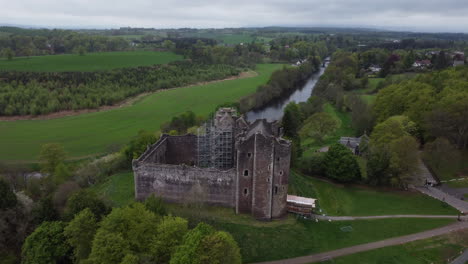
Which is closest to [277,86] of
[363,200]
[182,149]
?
[182,149]

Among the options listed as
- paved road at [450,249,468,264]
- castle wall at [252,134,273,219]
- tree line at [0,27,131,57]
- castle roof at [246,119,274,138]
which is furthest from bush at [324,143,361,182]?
tree line at [0,27,131,57]

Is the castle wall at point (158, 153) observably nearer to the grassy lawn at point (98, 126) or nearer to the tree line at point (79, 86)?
the grassy lawn at point (98, 126)

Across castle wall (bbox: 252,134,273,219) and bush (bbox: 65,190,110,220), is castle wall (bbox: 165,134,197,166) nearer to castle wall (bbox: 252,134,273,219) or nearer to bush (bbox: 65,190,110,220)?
castle wall (bbox: 252,134,273,219)

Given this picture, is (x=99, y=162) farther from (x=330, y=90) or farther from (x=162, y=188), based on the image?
(x=330, y=90)

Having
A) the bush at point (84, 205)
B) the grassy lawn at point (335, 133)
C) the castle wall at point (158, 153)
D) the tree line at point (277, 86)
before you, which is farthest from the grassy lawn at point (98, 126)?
the grassy lawn at point (335, 133)

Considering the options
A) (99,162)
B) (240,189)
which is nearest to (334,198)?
(240,189)

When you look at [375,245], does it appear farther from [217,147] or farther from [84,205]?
[84,205]
